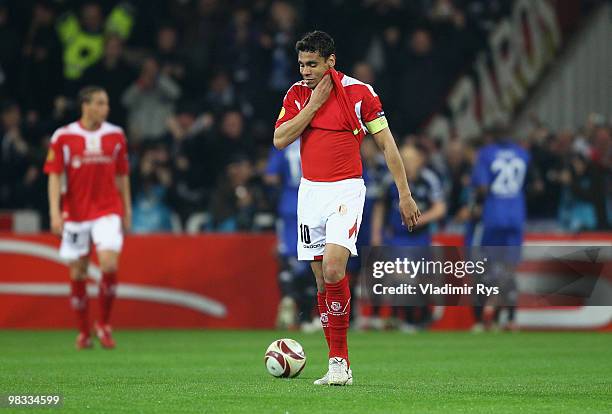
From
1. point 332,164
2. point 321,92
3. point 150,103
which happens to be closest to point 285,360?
point 332,164

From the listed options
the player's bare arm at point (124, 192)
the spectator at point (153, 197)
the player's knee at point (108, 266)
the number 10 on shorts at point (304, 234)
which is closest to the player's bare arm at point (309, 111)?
the number 10 on shorts at point (304, 234)

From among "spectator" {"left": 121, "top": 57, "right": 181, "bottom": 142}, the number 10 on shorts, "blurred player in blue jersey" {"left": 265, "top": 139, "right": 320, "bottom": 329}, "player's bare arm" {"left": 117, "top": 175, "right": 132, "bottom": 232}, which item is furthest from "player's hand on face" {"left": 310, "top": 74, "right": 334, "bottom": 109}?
"spectator" {"left": 121, "top": 57, "right": 181, "bottom": 142}

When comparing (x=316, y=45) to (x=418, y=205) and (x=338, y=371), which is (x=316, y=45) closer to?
(x=338, y=371)

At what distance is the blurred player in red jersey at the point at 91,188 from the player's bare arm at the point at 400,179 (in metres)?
4.96

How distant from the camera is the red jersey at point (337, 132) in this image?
9.07 metres

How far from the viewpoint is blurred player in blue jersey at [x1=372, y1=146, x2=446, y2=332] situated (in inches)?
661

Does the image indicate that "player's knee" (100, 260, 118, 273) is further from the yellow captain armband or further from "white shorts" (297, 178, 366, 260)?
the yellow captain armband

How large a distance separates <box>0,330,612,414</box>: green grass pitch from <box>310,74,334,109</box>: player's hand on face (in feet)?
6.23

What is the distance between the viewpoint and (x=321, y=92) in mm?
9000

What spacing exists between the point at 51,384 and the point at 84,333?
167 inches

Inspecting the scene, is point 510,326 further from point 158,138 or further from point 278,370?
point 278,370

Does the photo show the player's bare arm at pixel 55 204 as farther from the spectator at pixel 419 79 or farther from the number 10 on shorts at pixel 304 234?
the spectator at pixel 419 79

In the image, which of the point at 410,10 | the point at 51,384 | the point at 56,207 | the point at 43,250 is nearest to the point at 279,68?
the point at 410,10

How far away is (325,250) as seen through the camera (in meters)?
8.98
